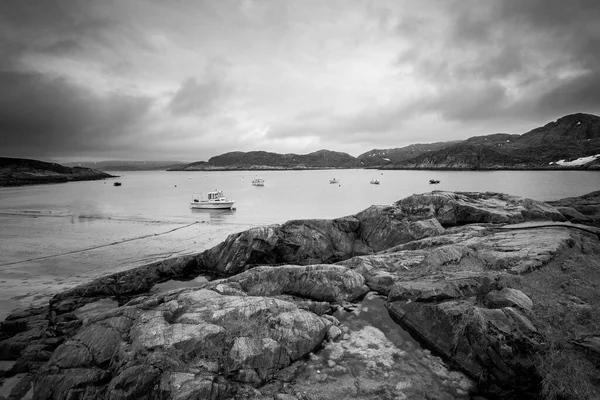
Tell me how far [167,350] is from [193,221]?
38037 millimetres

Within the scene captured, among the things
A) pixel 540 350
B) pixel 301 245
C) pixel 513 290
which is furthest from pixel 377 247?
pixel 540 350

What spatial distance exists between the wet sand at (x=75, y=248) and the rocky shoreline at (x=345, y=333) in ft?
16.6

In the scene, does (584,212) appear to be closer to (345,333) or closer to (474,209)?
(474,209)

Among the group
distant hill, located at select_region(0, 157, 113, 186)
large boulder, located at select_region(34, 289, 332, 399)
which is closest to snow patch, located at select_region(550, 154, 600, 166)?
large boulder, located at select_region(34, 289, 332, 399)

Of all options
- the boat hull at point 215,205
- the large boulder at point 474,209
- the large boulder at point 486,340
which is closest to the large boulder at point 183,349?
the large boulder at point 486,340

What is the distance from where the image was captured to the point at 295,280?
13.6 m

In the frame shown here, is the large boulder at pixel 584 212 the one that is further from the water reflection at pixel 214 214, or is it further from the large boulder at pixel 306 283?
the water reflection at pixel 214 214

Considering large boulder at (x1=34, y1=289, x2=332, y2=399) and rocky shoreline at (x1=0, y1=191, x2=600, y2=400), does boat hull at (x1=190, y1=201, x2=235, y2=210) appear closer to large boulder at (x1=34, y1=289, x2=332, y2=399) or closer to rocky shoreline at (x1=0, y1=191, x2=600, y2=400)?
rocky shoreline at (x1=0, y1=191, x2=600, y2=400)

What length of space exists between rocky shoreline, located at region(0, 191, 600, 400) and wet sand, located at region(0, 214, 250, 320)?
505cm

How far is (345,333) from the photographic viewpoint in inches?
412

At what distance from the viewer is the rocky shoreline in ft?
25.4

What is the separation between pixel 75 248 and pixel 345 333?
30430 millimetres

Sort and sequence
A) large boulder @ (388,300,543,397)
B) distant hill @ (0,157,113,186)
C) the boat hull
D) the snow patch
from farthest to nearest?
the snow patch, distant hill @ (0,157,113,186), the boat hull, large boulder @ (388,300,543,397)

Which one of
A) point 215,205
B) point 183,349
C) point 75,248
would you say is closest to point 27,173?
point 215,205
